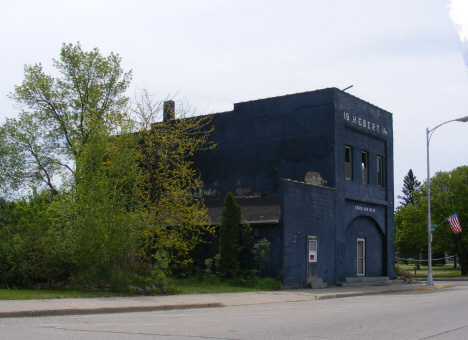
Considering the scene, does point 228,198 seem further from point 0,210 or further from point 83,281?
point 0,210

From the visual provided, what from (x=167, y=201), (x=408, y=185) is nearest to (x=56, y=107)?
(x=167, y=201)

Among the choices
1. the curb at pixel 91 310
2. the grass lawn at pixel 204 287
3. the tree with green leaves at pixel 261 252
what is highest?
the tree with green leaves at pixel 261 252

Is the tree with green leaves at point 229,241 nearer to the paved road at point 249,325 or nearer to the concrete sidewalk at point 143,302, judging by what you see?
the concrete sidewalk at point 143,302

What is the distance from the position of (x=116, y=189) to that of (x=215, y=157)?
10761 mm

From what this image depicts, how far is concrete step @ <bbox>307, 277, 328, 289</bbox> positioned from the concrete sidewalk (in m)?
2.14

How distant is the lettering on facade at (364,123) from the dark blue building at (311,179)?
0.05m

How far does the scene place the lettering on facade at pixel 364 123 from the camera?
26947 millimetres

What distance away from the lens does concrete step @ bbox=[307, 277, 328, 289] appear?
77.6 ft

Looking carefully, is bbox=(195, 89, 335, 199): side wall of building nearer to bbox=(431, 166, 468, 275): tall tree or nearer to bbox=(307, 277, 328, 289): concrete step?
bbox=(307, 277, 328, 289): concrete step

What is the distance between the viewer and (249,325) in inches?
419

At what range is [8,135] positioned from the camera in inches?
1272

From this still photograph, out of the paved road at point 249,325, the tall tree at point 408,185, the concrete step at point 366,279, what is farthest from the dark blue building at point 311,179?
the tall tree at point 408,185

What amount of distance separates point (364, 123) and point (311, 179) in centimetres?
505

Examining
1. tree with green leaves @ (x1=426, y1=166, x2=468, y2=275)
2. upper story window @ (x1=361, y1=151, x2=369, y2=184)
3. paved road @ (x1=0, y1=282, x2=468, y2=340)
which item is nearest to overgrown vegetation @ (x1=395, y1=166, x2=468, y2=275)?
tree with green leaves @ (x1=426, y1=166, x2=468, y2=275)
